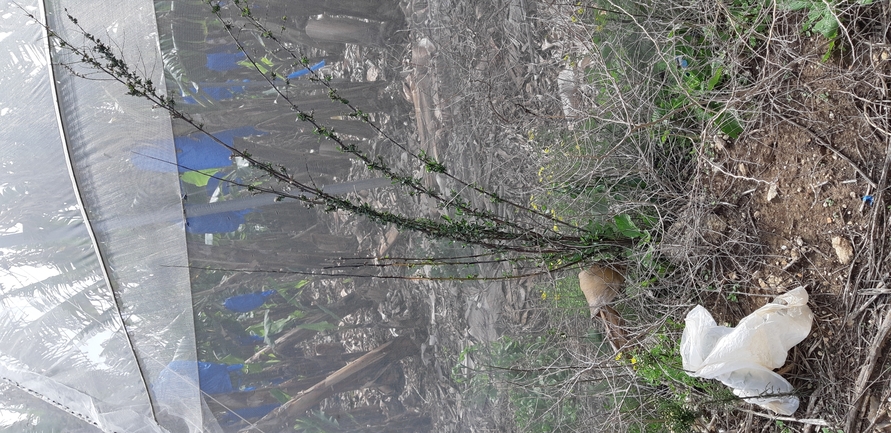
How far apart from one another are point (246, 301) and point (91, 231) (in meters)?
0.82

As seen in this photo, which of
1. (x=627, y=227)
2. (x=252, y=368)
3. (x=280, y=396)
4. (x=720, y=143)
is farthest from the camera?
(x=280, y=396)

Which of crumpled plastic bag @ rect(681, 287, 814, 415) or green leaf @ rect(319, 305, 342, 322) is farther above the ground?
crumpled plastic bag @ rect(681, 287, 814, 415)

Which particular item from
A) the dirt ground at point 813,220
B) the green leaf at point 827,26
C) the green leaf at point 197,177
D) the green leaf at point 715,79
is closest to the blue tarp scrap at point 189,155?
the green leaf at point 197,177

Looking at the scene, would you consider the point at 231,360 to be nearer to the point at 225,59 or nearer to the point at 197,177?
the point at 197,177

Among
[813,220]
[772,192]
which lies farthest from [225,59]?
[813,220]

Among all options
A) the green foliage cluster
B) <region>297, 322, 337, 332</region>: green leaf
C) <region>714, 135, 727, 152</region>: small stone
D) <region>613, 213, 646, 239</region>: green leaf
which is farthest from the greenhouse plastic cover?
<region>714, 135, 727, 152</region>: small stone

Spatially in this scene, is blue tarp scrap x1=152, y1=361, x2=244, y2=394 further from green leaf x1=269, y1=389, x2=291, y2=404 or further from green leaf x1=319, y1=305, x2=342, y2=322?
green leaf x1=319, y1=305, x2=342, y2=322

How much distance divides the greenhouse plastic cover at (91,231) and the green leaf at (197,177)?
0.21 feet

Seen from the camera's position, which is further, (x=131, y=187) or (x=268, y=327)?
(x=268, y=327)

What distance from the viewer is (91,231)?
2699mm

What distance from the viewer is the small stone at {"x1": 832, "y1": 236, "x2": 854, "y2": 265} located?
204 centimetres

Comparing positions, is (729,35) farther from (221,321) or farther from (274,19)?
(221,321)

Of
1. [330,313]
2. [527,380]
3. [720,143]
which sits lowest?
[527,380]

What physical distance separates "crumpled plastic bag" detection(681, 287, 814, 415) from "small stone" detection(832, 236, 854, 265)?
0.57ft
